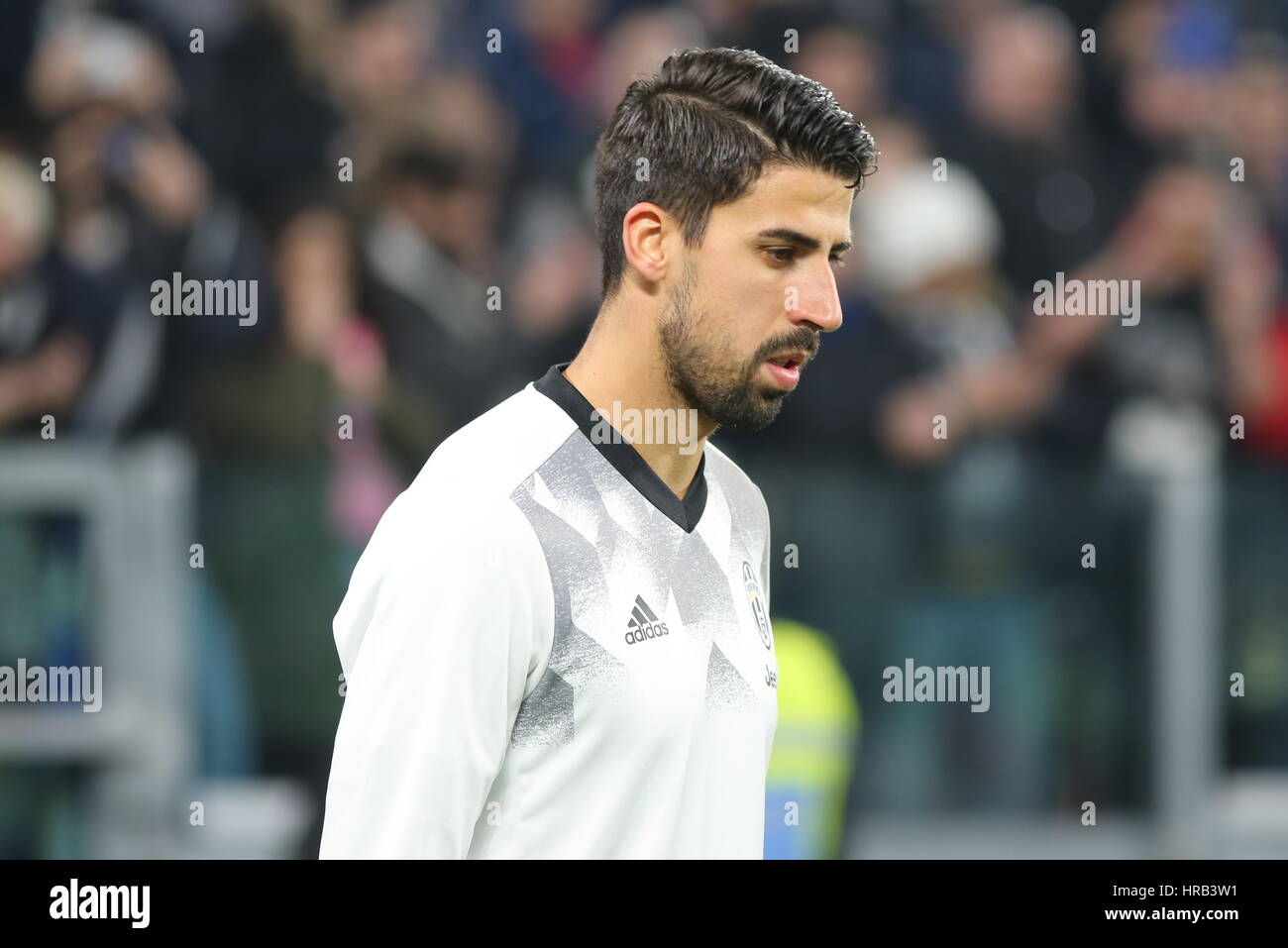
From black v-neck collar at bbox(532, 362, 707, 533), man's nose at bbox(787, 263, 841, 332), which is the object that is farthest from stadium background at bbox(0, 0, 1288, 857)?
man's nose at bbox(787, 263, 841, 332)

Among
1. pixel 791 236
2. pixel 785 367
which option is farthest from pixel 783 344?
pixel 791 236

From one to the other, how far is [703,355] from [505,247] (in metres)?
3.61

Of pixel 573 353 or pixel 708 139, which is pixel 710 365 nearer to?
pixel 708 139

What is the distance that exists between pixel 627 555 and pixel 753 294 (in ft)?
1.46

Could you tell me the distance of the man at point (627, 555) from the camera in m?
2.31

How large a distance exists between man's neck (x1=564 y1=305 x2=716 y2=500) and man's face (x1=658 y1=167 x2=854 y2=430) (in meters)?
0.03

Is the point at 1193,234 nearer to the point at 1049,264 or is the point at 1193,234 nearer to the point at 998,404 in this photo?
the point at 1049,264

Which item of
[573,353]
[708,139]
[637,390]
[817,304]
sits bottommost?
[637,390]

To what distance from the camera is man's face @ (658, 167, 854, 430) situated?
8.64 feet

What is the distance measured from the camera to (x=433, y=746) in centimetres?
228

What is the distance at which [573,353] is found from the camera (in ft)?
18.8

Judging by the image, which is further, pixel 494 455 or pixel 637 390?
pixel 637 390

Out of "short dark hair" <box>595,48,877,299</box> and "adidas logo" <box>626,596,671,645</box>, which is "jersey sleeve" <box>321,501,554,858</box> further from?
"short dark hair" <box>595,48,877,299</box>

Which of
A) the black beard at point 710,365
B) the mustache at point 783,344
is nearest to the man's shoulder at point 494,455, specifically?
the black beard at point 710,365
